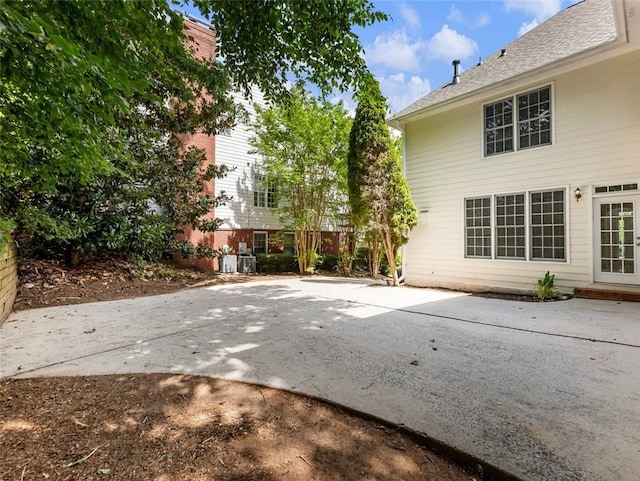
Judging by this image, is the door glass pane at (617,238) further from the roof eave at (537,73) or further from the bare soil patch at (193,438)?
the bare soil patch at (193,438)

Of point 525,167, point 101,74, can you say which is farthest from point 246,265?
point 101,74

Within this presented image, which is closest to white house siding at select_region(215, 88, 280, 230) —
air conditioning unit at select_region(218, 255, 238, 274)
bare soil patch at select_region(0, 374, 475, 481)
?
air conditioning unit at select_region(218, 255, 238, 274)

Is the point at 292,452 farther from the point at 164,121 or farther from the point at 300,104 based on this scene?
the point at 300,104

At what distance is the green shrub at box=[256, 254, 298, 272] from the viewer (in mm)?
13742

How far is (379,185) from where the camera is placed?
8.87m

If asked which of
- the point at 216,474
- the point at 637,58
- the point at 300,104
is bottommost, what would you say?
the point at 216,474

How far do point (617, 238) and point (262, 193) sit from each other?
12534 millimetres

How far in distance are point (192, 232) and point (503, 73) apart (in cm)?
1108

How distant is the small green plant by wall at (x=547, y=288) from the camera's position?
6707 mm

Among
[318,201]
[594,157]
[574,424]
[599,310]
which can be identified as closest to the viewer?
[574,424]

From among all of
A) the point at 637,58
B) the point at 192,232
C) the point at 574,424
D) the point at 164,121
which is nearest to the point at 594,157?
the point at 637,58

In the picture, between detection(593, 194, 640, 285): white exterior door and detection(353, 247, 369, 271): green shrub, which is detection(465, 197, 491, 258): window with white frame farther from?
detection(353, 247, 369, 271): green shrub

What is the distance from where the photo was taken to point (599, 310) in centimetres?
550

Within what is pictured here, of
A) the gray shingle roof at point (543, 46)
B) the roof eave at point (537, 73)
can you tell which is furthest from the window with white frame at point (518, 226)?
the gray shingle roof at point (543, 46)
